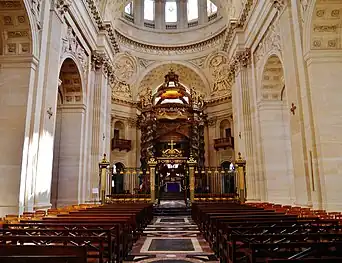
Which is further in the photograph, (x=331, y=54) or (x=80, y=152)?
(x=80, y=152)

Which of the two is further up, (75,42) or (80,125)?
(75,42)

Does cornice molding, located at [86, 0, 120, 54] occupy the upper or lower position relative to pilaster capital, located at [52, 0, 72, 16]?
upper

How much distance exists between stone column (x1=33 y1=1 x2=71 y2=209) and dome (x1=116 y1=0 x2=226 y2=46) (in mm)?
15972

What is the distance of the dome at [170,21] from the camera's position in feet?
88.5

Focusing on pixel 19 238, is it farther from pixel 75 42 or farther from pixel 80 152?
pixel 75 42

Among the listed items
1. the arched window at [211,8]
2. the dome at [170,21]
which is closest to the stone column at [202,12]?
the dome at [170,21]

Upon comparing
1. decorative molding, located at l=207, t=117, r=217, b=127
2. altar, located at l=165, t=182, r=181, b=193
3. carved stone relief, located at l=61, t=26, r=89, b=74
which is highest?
carved stone relief, located at l=61, t=26, r=89, b=74

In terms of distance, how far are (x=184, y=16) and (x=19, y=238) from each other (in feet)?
91.0

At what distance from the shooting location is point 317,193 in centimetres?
886

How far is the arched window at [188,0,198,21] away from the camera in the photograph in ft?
93.8

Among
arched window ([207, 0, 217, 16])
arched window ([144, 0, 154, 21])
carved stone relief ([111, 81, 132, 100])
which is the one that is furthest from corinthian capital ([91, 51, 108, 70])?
arched window ([207, 0, 217, 16])

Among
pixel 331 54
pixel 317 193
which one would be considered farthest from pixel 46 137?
pixel 331 54

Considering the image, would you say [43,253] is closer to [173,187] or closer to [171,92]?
[173,187]

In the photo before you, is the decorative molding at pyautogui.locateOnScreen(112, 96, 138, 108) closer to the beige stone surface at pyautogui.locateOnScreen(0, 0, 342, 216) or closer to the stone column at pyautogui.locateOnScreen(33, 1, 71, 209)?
the beige stone surface at pyautogui.locateOnScreen(0, 0, 342, 216)
